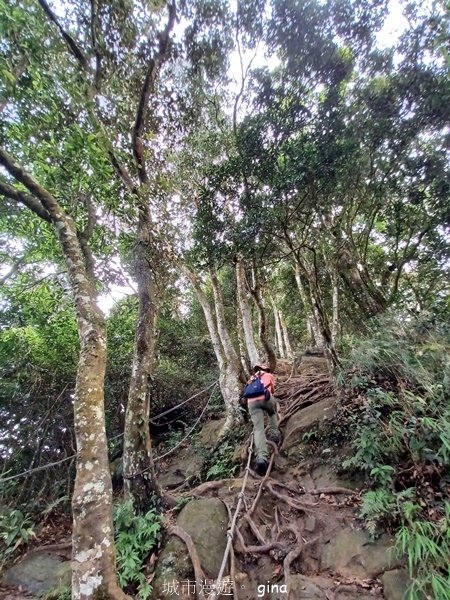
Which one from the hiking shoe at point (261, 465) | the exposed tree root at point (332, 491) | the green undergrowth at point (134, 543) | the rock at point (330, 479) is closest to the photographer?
the green undergrowth at point (134, 543)

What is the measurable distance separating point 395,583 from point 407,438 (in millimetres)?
1514

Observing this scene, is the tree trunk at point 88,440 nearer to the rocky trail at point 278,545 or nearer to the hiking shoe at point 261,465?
the rocky trail at point 278,545

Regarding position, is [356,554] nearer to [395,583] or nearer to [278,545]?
[395,583]

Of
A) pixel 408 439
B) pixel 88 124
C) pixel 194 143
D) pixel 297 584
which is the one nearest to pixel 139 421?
pixel 297 584

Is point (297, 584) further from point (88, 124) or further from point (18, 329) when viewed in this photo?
point (88, 124)

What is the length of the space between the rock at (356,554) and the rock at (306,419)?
201cm

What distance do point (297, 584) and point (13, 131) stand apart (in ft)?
21.9

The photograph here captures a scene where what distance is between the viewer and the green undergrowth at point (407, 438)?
3008 millimetres

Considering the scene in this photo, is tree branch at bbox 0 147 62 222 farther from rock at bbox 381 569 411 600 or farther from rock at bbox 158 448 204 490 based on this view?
rock at bbox 381 569 411 600

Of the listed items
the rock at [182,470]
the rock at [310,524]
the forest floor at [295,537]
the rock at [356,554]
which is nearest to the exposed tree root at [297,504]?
the forest floor at [295,537]

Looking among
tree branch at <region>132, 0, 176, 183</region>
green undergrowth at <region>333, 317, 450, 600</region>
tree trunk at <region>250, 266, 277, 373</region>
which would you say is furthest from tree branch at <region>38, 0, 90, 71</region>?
green undergrowth at <region>333, 317, 450, 600</region>

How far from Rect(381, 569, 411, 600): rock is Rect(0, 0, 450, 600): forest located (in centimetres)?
12

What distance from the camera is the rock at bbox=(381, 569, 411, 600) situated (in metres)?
2.94

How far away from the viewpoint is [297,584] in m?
3.27
